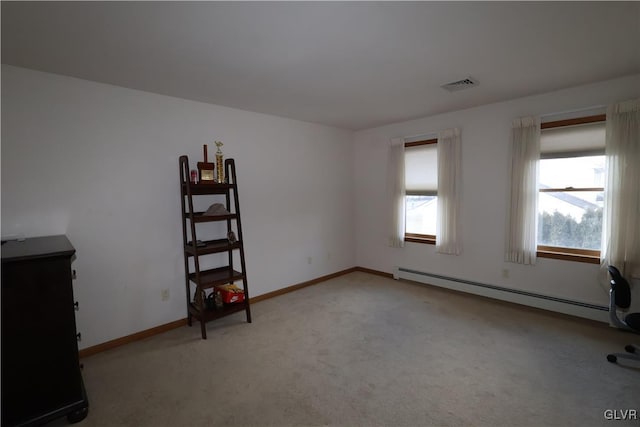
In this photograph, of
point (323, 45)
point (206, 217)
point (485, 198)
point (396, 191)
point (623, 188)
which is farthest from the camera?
point (396, 191)

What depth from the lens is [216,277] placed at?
3174 millimetres

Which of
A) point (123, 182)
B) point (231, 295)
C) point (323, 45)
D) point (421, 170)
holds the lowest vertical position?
point (231, 295)

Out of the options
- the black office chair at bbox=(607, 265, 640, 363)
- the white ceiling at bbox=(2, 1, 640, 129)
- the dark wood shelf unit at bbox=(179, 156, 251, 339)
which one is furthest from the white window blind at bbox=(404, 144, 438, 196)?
the dark wood shelf unit at bbox=(179, 156, 251, 339)

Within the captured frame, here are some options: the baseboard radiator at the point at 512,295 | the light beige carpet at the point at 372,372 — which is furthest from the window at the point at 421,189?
the light beige carpet at the point at 372,372

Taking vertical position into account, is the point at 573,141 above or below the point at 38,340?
above

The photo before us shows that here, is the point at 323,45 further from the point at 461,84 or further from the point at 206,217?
the point at 206,217

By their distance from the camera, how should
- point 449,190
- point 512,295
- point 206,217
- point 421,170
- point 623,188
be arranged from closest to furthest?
point 623,188 < point 206,217 < point 512,295 < point 449,190 < point 421,170

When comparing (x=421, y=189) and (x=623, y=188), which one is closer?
(x=623, y=188)

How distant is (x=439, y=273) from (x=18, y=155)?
4.72 m

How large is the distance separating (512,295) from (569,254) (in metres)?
0.77

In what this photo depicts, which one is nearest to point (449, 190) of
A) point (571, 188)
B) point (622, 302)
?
point (571, 188)

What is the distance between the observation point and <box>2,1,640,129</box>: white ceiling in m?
1.70

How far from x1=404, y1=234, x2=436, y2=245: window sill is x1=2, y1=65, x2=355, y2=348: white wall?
189 centimetres

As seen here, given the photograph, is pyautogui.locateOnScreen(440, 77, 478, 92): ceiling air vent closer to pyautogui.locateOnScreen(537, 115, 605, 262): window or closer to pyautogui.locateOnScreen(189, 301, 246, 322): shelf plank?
pyautogui.locateOnScreen(537, 115, 605, 262): window
